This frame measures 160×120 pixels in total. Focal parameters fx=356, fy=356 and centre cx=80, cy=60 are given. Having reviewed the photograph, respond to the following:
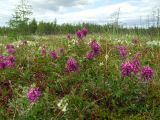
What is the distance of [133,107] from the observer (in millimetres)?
5676

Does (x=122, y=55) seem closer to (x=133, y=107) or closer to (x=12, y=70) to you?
(x=133, y=107)

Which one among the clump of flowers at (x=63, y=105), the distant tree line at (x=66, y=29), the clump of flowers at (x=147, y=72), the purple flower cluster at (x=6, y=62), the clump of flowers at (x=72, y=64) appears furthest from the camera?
the distant tree line at (x=66, y=29)

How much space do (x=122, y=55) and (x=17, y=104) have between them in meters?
2.33

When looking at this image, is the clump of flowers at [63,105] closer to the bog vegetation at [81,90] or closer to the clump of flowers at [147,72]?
the bog vegetation at [81,90]

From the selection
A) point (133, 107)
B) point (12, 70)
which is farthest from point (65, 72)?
point (133, 107)

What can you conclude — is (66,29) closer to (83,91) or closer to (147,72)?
(83,91)

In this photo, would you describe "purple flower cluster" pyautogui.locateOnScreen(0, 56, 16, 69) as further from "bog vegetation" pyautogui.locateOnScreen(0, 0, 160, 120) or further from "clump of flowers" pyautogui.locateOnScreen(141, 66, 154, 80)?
"clump of flowers" pyautogui.locateOnScreen(141, 66, 154, 80)

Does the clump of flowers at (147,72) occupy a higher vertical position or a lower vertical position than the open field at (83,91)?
higher

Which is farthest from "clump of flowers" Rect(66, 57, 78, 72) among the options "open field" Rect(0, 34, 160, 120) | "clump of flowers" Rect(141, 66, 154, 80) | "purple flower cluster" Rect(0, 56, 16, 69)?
"purple flower cluster" Rect(0, 56, 16, 69)

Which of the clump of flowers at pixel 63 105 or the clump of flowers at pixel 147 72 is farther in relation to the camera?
the clump of flowers at pixel 147 72

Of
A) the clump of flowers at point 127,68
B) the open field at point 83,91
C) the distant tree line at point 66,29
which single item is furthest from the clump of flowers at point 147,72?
the distant tree line at point 66,29

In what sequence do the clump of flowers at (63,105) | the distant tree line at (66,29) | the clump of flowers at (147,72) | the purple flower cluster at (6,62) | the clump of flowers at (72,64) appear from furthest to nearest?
the distant tree line at (66,29) → the purple flower cluster at (6,62) → the clump of flowers at (72,64) → the clump of flowers at (147,72) → the clump of flowers at (63,105)

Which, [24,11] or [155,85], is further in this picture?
[24,11]

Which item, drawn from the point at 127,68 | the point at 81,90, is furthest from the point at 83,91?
the point at 127,68
